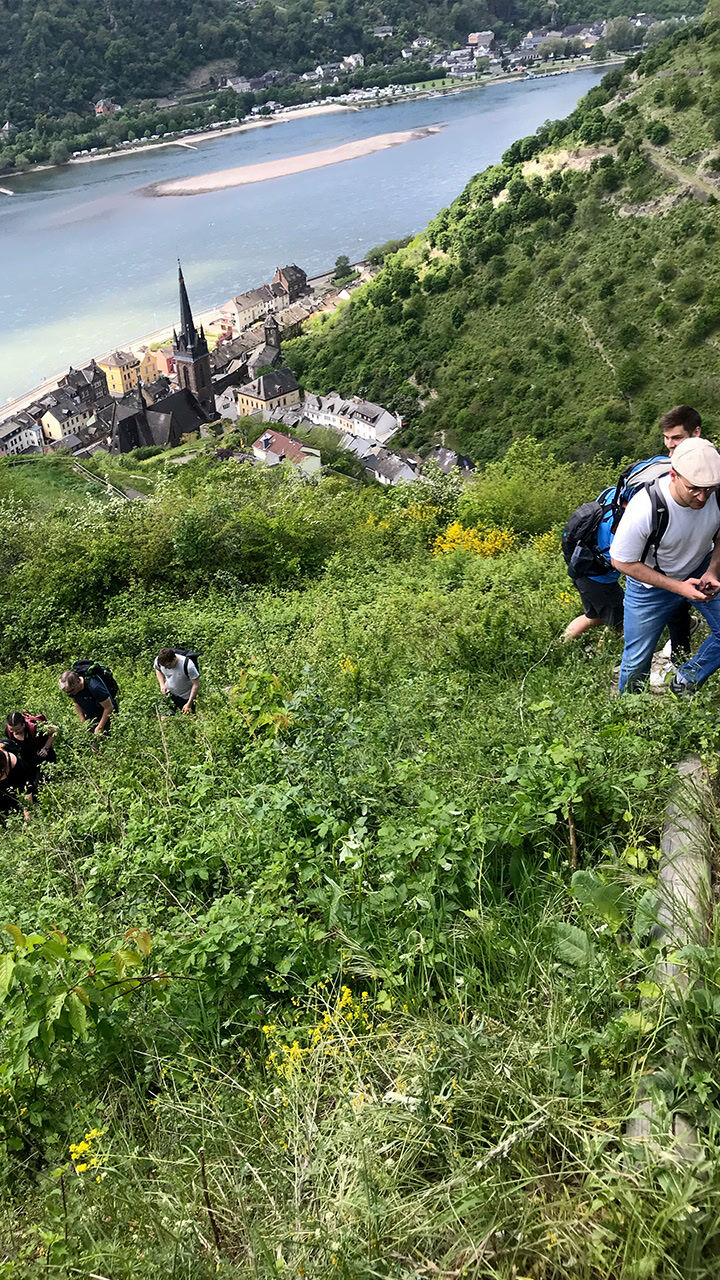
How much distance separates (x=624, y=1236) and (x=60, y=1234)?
4.37ft

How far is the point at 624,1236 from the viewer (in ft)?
5.26

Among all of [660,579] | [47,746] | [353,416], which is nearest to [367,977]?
[660,579]

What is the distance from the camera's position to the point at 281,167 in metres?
75.2

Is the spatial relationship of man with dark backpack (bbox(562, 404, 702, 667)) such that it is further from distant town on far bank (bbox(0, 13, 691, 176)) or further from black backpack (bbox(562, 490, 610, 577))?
distant town on far bank (bbox(0, 13, 691, 176))

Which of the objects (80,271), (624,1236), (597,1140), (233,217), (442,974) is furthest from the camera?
(233,217)

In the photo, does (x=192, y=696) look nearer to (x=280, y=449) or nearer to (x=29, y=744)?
(x=29, y=744)

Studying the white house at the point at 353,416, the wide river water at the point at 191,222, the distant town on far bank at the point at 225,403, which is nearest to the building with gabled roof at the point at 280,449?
the distant town on far bank at the point at 225,403

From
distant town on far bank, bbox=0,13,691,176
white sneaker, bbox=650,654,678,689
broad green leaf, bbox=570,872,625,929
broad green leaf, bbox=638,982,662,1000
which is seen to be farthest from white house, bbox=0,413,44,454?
distant town on far bank, bbox=0,13,691,176

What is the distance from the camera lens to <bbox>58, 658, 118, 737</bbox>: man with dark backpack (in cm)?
521

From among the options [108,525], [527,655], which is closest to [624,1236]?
[527,655]

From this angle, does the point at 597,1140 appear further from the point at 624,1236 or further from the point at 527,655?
the point at 527,655

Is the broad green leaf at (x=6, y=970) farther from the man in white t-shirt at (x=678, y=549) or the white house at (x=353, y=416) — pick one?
the white house at (x=353, y=416)

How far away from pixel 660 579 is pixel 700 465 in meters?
0.50

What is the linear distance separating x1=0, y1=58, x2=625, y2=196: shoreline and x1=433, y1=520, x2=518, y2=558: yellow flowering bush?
89382mm
